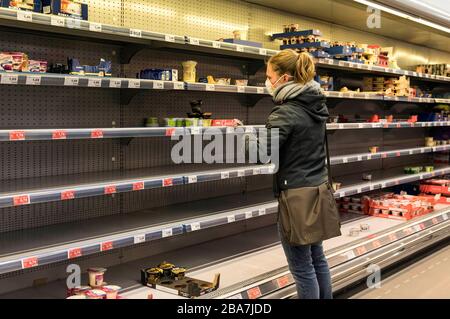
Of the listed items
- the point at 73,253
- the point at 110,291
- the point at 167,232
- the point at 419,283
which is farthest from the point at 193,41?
the point at 419,283

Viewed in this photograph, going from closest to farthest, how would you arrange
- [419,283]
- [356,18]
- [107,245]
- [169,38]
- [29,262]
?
1. [29,262]
2. [107,245]
3. [169,38]
4. [419,283]
5. [356,18]

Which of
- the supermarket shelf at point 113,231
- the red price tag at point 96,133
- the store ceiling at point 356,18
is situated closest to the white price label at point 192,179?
the supermarket shelf at point 113,231

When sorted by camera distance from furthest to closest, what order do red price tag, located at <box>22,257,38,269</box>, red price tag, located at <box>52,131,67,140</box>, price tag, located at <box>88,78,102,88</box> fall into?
price tag, located at <box>88,78,102,88</box> → red price tag, located at <box>52,131,67,140</box> → red price tag, located at <box>22,257,38,269</box>

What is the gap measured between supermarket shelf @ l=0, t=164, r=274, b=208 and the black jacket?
2.65 feet

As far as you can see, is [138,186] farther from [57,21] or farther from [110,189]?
[57,21]

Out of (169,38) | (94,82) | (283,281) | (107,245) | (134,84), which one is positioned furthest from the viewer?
(283,281)

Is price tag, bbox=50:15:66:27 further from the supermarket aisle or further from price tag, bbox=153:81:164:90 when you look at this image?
the supermarket aisle

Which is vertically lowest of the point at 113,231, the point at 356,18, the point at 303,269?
the point at 303,269

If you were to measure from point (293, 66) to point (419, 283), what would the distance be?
8.12 ft

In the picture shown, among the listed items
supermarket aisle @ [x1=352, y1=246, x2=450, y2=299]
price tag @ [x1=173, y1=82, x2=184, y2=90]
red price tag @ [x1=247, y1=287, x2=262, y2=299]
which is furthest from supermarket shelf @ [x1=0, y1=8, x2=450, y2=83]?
supermarket aisle @ [x1=352, y1=246, x2=450, y2=299]

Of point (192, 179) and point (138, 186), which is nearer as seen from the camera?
point (138, 186)

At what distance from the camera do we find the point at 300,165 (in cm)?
271

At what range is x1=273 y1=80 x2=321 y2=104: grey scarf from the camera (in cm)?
267

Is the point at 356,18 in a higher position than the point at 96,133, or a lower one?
higher
